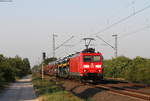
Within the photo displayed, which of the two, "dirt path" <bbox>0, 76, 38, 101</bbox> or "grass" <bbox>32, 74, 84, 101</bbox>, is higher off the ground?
"grass" <bbox>32, 74, 84, 101</bbox>

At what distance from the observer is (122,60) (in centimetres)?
4947

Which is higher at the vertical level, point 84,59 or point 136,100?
point 84,59

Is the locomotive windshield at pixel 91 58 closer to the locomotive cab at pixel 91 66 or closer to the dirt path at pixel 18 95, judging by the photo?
the locomotive cab at pixel 91 66

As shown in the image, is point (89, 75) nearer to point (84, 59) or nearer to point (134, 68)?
point (84, 59)

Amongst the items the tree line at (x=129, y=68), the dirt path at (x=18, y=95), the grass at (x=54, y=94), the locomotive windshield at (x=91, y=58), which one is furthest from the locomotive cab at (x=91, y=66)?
the tree line at (x=129, y=68)

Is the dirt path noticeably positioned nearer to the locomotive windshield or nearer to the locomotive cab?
the locomotive cab

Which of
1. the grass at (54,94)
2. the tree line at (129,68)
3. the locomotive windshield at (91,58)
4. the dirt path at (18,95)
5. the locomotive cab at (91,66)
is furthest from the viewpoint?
the tree line at (129,68)

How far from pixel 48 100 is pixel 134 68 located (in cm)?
2406

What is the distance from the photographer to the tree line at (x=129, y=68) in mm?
34719

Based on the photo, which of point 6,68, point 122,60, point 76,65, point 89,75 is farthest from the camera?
point 122,60

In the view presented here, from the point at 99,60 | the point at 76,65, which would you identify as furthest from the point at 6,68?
the point at 99,60

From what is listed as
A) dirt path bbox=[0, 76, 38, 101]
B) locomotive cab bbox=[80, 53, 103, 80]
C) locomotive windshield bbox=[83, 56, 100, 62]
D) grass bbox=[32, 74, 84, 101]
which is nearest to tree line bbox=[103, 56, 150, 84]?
locomotive cab bbox=[80, 53, 103, 80]

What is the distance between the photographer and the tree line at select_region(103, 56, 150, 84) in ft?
114

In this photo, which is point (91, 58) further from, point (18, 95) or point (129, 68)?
point (129, 68)
